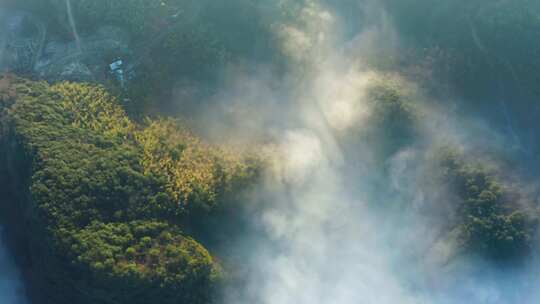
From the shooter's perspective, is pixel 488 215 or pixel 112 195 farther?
pixel 488 215

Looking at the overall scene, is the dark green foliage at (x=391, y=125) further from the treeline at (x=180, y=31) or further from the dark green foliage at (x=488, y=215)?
the treeline at (x=180, y=31)

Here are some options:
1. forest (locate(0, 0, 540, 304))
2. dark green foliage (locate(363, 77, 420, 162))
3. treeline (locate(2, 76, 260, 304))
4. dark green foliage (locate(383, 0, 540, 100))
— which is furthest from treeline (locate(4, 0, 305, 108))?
dark green foliage (locate(383, 0, 540, 100))

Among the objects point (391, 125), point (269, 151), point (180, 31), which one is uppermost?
point (180, 31)

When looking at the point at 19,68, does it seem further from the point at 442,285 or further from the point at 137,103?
the point at 442,285

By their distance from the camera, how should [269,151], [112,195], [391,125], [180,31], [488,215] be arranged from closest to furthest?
[112,195] < [488,215] < [269,151] < [391,125] < [180,31]

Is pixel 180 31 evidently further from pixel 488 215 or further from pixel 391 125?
pixel 488 215

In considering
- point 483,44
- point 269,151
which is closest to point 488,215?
point 483,44

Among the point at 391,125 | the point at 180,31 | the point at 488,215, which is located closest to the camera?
the point at 488,215

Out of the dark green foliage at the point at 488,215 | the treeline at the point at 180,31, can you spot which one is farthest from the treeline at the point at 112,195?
the dark green foliage at the point at 488,215
